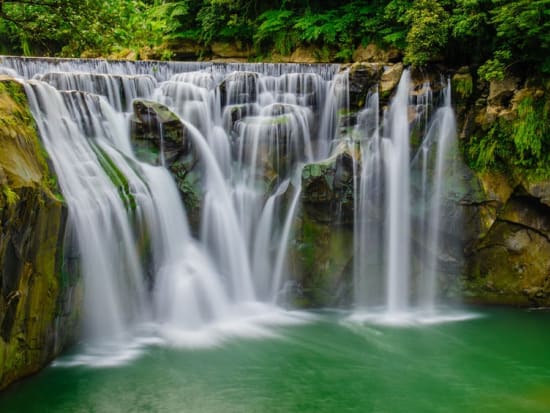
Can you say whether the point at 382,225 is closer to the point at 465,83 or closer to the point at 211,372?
the point at 465,83

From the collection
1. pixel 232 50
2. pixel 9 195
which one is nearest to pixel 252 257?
pixel 9 195

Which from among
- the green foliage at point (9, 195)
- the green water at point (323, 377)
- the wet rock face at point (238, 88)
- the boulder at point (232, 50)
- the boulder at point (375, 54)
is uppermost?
the boulder at point (232, 50)

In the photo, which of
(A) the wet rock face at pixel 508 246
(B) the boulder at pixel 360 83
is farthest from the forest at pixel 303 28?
(A) the wet rock face at pixel 508 246

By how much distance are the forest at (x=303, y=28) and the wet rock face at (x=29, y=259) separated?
1753 millimetres

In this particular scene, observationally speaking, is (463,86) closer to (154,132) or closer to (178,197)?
(178,197)

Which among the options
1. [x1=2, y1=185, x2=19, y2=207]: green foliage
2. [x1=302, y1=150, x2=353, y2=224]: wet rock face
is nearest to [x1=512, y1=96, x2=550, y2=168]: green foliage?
[x1=302, y1=150, x2=353, y2=224]: wet rock face

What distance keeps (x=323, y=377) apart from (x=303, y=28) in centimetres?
1363

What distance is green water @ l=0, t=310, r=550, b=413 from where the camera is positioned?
752cm

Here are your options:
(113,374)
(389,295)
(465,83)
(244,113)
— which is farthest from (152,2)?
(113,374)

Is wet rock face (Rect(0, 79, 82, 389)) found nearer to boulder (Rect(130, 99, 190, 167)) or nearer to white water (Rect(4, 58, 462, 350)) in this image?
white water (Rect(4, 58, 462, 350))

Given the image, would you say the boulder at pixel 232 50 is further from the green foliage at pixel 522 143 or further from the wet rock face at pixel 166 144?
the green foliage at pixel 522 143

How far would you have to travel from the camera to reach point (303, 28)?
1855 cm

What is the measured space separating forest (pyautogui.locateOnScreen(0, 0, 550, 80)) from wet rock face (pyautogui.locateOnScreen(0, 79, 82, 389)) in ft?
5.75

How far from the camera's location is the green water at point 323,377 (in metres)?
7.52
